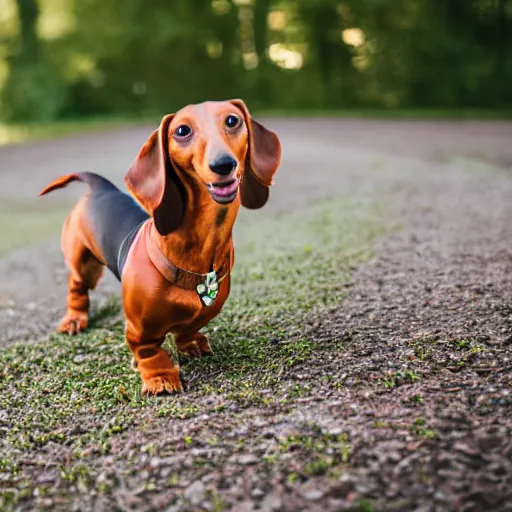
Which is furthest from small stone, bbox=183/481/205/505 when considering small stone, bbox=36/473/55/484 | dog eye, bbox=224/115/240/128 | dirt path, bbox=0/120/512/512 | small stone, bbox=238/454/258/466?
dog eye, bbox=224/115/240/128

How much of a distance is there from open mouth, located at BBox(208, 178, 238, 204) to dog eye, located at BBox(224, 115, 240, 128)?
258 millimetres

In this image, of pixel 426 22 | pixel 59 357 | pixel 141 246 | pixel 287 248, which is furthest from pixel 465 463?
pixel 426 22

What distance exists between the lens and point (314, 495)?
2062 mm

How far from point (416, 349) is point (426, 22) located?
19.6 m

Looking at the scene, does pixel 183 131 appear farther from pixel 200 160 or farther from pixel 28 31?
pixel 28 31

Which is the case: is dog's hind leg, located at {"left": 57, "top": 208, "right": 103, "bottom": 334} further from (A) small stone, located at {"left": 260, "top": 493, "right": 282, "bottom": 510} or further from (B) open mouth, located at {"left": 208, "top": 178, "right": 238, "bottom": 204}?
(A) small stone, located at {"left": 260, "top": 493, "right": 282, "bottom": 510}

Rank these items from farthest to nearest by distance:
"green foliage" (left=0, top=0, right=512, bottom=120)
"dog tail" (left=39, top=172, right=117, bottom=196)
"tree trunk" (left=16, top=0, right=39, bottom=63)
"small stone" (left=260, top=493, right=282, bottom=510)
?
1. "tree trunk" (left=16, top=0, right=39, bottom=63)
2. "green foliage" (left=0, top=0, right=512, bottom=120)
3. "dog tail" (left=39, top=172, right=117, bottom=196)
4. "small stone" (left=260, top=493, right=282, bottom=510)

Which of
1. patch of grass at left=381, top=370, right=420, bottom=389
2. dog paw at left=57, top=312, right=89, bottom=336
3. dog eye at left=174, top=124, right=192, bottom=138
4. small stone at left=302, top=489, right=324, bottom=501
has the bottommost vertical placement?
dog paw at left=57, top=312, right=89, bottom=336

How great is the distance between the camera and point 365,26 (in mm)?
21266

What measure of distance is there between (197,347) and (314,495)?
1362 mm

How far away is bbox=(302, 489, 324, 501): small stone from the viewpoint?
80.8 inches

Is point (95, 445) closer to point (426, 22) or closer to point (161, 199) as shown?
point (161, 199)

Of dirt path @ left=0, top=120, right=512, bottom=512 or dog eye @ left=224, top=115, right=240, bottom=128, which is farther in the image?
dog eye @ left=224, top=115, right=240, bottom=128

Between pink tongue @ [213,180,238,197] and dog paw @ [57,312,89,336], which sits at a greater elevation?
pink tongue @ [213,180,238,197]
